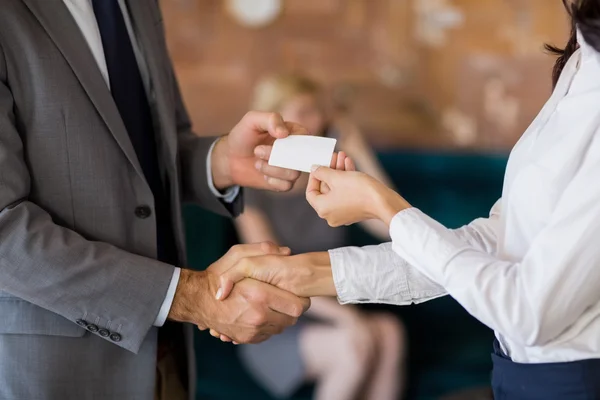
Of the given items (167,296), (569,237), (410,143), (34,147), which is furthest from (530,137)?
(410,143)

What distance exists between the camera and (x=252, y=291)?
1.77 m

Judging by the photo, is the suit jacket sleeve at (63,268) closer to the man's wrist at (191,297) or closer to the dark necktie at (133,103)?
the man's wrist at (191,297)

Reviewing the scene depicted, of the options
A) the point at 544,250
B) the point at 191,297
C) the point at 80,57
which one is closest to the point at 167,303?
the point at 191,297

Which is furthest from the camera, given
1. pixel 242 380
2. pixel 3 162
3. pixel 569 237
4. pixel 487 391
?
pixel 242 380

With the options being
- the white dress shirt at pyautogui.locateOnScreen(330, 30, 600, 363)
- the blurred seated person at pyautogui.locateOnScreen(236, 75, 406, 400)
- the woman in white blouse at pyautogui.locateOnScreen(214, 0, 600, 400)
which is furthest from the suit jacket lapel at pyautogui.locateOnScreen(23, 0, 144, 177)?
the blurred seated person at pyautogui.locateOnScreen(236, 75, 406, 400)

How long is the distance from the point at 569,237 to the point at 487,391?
204 centimetres

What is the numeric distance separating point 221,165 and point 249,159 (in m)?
0.08

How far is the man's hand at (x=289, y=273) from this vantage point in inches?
68.4

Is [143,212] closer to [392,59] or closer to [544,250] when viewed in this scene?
[544,250]

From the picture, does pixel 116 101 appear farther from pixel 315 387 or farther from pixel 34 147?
pixel 315 387

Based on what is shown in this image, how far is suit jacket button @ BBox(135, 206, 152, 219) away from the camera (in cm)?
170

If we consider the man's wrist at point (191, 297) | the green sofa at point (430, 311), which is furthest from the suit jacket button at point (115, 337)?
the green sofa at point (430, 311)

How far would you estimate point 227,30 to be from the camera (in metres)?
3.46

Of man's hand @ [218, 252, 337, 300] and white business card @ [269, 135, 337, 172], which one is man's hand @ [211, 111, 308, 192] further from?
man's hand @ [218, 252, 337, 300]
